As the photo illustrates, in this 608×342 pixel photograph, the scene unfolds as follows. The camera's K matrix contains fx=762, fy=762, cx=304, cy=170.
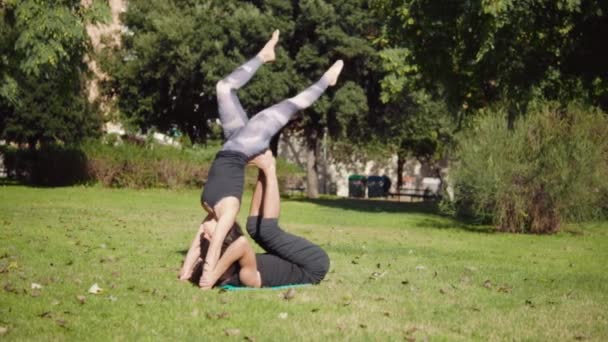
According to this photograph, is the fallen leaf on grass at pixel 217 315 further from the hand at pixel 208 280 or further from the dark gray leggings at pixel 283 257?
the dark gray leggings at pixel 283 257

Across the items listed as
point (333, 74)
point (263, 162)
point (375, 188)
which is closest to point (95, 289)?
point (263, 162)

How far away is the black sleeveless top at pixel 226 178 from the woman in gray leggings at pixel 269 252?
0.76ft

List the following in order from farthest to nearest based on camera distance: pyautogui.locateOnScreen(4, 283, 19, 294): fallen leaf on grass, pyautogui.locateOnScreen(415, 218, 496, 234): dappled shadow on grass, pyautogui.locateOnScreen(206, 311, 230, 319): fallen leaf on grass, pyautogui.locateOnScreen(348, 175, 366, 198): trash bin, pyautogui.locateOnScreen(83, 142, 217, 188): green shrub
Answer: pyautogui.locateOnScreen(348, 175, 366, 198): trash bin
pyautogui.locateOnScreen(83, 142, 217, 188): green shrub
pyautogui.locateOnScreen(415, 218, 496, 234): dappled shadow on grass
pyautogui.locateOnScreen(4, 283, 19, 294): fallen leaf on grass
pyautogui.locateOnScreen(206, 311, 230, 319): fallen leaf on grass

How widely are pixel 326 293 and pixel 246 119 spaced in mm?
2364

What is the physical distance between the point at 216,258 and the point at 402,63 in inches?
1005

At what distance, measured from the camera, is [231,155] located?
28.2 feet

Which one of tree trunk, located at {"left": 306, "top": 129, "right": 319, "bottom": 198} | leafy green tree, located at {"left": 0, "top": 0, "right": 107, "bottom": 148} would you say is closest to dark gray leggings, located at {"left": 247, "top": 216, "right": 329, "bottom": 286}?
leafy green tree, located at {"left": 0, "top": 0, "right": 107, "bottom": 148}

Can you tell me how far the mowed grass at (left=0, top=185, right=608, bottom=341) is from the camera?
20.3ft

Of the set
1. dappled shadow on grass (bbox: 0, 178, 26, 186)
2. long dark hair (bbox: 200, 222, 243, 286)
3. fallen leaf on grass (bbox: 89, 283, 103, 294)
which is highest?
dappled shadow on grass (bbox: 0, 178, 26, 186)

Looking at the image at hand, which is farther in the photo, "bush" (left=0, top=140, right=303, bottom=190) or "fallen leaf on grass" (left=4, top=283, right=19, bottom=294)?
"bush" (left=0, top=140, right=303, bottom=190)

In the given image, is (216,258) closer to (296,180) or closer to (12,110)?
(296,180)

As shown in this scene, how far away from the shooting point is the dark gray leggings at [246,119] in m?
8.66

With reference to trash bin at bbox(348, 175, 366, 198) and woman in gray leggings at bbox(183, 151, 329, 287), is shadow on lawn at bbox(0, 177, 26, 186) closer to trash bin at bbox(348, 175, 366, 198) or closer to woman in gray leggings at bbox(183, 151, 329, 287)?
trash bin at bbox(348, 175, 366, 198)

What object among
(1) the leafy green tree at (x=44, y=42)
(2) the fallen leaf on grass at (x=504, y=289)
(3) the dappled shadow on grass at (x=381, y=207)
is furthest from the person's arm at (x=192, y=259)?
(3) the dappled shadow on grass at (x=381, y=207)
